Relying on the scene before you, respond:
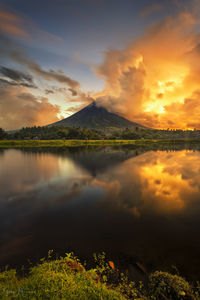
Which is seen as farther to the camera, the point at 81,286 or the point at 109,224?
the point at 109,224

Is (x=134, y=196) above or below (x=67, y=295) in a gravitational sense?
below

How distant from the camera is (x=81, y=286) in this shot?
532cm

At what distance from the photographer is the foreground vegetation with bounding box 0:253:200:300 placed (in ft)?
16.1

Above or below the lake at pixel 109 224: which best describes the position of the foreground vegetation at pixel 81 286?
above

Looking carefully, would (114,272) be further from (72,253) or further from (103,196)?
(103,196)

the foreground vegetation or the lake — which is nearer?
the foreground vegetation

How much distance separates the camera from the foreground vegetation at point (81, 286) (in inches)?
193

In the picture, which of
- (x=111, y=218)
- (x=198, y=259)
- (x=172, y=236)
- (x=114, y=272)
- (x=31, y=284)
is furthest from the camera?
(x=111, y=218)

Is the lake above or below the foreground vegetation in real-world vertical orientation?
→ below

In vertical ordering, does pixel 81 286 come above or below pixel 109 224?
above

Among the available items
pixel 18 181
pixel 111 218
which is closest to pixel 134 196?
pixel 111 218

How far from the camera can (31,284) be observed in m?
5.22

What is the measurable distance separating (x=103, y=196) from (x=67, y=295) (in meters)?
12.4

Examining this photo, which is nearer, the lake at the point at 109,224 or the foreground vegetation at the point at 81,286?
the foreground vegetation at the point at 81,286
